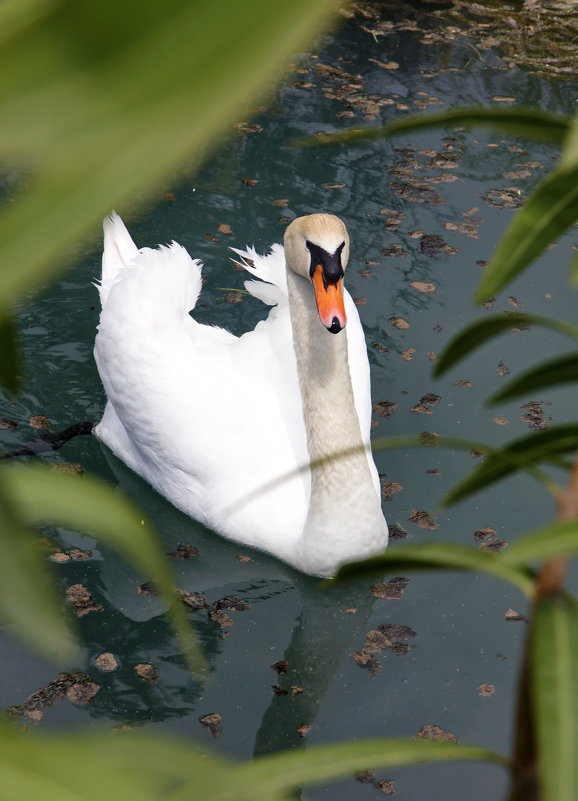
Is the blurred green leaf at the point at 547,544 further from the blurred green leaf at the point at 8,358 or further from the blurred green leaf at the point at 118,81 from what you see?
the blurred green leaf at the point at 118,81

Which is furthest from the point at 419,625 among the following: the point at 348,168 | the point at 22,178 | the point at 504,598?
the point at 22,178

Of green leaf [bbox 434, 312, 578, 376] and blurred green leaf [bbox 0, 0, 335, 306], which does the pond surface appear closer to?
green leaf [bbox 434, 312, 578, 376]

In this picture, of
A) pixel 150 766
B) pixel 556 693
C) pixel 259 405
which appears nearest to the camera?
pixel 150 766

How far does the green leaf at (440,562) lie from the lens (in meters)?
0.76

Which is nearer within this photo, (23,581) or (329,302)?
(23,581)

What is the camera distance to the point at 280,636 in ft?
12.7

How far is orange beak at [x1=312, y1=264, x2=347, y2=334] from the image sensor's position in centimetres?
356

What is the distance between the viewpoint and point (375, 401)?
4.93m

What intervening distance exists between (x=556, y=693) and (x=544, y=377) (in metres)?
0.28

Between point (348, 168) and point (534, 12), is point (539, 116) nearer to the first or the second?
point (348, 168)

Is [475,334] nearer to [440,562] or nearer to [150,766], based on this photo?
[440,562]

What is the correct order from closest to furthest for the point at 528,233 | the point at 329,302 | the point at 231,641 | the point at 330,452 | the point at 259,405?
the point at 528,233
the point at 329,302
the point at 231,641
the point at 330,452
the point at 259,405

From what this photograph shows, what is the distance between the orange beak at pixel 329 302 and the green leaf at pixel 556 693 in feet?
9.18

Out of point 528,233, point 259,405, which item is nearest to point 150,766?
point 528,233
